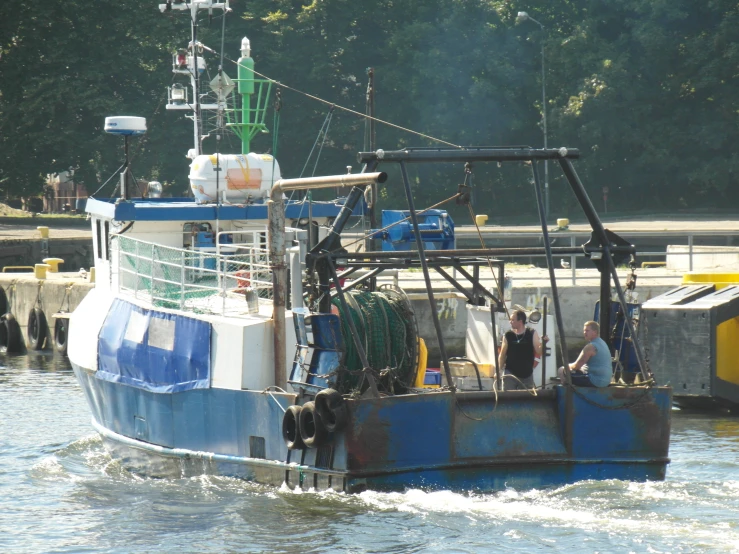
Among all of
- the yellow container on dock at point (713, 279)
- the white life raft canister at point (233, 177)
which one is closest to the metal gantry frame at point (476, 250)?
the white life raft canister at point (233, 177)

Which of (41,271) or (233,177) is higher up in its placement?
(233,177)

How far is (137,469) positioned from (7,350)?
14856mm

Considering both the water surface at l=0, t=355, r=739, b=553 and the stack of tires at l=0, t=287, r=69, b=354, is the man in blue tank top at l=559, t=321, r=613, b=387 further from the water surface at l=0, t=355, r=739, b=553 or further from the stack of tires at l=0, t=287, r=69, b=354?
the stack of tires at l=0, t=287, r=69, b=354

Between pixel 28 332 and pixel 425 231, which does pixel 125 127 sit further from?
pixel 28 332

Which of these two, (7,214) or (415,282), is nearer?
(415,282)

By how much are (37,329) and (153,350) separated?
15289 millimetres

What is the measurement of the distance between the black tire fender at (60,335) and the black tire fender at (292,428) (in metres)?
16.5

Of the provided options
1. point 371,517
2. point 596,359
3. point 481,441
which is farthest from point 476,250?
point 371,517

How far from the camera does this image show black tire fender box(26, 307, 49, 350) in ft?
94.6

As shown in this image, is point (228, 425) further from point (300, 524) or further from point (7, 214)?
point (7, 214)

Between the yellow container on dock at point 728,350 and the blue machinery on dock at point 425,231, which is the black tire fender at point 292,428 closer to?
the blue machinery on dock at point 425,231

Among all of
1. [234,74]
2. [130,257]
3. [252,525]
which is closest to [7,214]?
[234,74]

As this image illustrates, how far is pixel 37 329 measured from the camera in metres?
28.9

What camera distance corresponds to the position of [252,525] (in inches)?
476
